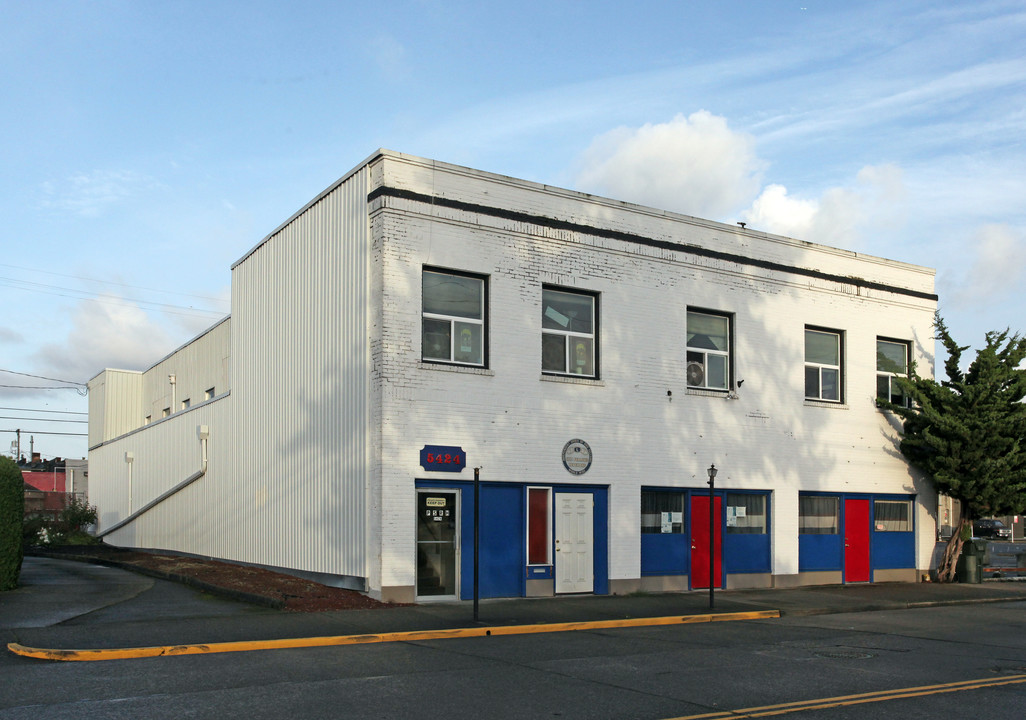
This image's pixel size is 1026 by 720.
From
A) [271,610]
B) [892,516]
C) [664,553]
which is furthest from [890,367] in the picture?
[271,610]

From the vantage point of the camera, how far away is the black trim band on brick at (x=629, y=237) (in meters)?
18.6

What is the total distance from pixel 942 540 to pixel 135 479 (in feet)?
86.6

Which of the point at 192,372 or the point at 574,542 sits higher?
the point at 192,372

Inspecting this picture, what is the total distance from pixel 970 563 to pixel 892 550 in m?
2.29

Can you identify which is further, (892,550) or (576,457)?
(892,550)

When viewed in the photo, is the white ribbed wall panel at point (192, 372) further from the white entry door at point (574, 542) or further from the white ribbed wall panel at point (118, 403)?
the white entry door at point (574, 542)

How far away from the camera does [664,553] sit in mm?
21438

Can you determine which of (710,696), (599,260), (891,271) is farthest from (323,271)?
(891,271)

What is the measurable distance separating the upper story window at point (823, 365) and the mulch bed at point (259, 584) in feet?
41.9

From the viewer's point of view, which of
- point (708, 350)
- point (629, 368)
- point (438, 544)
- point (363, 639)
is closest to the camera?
point (363, 639)

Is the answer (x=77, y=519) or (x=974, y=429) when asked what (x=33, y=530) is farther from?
(x=974, y=429)

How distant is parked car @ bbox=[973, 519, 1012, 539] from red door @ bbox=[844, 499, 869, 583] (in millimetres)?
31842

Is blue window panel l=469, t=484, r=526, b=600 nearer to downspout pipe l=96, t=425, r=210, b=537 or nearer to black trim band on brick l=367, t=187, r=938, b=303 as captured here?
black trim band on brick l=367, t=187, r=938, b=303

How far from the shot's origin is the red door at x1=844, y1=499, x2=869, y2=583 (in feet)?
81.0
